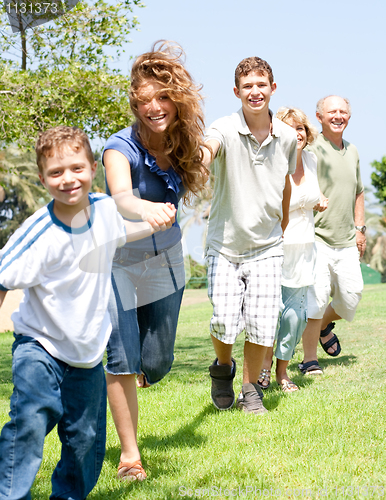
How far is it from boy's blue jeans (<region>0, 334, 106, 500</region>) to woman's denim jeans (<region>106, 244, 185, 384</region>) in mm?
527

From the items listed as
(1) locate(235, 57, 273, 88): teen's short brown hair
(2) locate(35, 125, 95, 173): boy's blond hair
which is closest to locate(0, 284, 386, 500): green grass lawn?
(2) locate(35, 125, 95, 173): boy's blond hair

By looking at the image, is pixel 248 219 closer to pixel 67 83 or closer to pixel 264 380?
pixel 264 380

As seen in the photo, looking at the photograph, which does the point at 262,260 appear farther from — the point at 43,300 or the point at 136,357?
the point at 43,300

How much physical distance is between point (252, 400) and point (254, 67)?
231 centimetres

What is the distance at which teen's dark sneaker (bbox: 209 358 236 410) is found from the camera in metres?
4.51

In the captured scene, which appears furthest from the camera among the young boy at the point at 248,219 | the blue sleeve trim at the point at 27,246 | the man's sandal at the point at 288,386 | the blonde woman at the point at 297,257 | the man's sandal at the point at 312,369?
the man's sandal at the point at 312,369

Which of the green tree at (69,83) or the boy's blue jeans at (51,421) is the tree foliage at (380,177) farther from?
the boy's blue jeans at (51,421)

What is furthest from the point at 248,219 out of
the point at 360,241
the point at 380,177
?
the point at 380,177

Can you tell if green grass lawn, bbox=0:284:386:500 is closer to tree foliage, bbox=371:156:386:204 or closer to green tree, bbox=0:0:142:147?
green tree, bbox=0:0:142:147

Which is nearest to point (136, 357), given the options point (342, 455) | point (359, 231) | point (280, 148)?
point (342, 455)

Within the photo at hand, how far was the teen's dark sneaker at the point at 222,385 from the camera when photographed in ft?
14.8

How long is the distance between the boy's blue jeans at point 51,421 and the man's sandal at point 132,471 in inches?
19.2

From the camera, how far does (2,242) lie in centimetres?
4356

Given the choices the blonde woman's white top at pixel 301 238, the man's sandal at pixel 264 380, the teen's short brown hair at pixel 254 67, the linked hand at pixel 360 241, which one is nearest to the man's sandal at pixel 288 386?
the man's sandal at pixel 264 380
